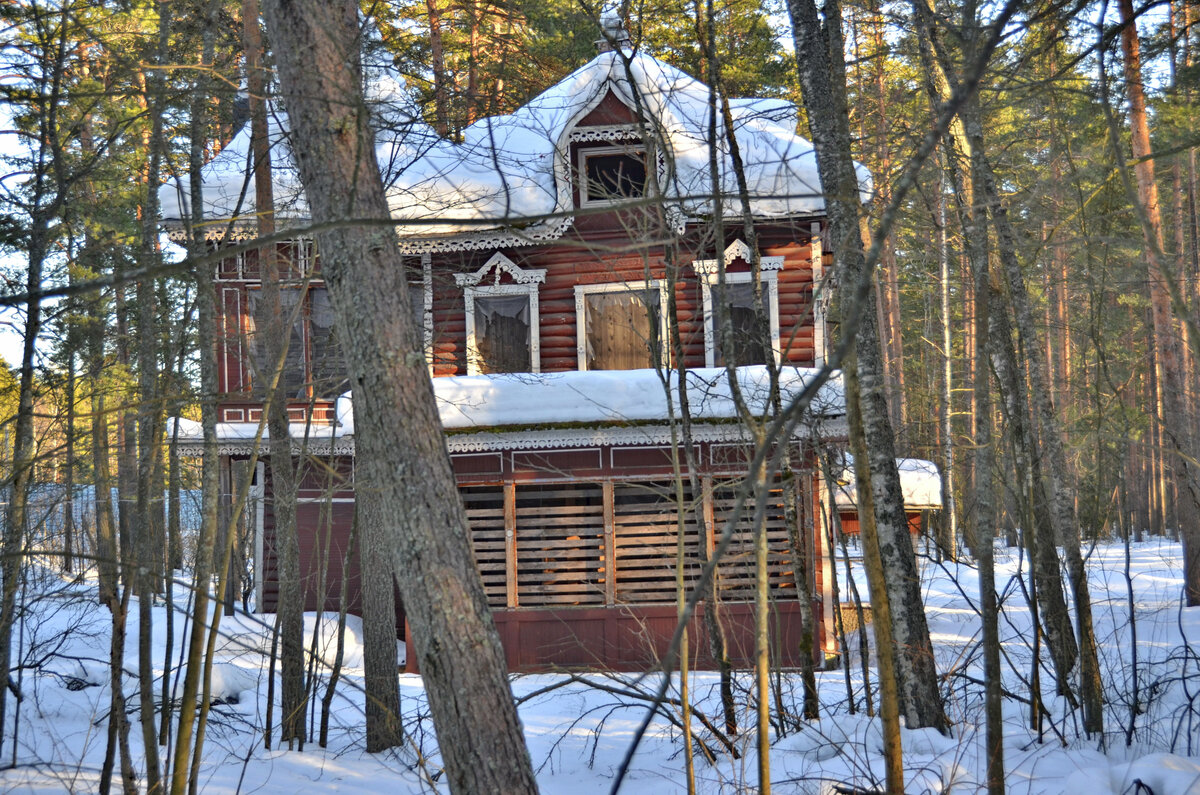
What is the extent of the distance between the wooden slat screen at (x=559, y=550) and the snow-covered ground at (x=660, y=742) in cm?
121

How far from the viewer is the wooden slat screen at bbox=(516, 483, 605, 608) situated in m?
12.5

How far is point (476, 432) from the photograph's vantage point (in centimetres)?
1189

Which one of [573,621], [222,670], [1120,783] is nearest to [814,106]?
[1120,783]

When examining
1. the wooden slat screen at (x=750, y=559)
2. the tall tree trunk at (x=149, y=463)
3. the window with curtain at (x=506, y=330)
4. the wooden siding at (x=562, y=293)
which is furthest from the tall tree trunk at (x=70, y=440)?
the wooden slat screen at (x=750, y=559)

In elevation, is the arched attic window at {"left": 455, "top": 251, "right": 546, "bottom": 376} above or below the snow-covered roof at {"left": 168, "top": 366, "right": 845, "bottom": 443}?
above

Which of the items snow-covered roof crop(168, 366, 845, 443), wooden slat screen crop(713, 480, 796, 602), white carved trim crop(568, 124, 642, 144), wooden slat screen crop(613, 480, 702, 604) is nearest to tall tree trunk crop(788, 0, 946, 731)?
wooden slat screen crop(713, 480, 796, 602)

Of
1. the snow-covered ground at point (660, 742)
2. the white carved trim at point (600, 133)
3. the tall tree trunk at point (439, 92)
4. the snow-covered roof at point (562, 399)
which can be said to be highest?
the white carved trim at point (600, 133)

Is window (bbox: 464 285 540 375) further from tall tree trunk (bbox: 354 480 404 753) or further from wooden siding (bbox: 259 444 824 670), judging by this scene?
tall tree trunk (bbox: 354 480 404 753)

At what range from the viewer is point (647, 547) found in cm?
1248

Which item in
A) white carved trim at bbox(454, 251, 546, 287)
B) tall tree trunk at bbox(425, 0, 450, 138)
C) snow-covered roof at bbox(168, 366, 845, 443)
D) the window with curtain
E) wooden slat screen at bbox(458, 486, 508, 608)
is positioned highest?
tall tree trunk at bbox(425, 0, 450, 138)

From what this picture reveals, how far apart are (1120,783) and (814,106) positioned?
4930 mm

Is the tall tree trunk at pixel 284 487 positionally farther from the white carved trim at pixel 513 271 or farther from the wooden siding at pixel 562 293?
the white carved trim at pixel 513 271

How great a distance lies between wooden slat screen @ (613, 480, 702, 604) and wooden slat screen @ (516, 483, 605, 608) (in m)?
0.28

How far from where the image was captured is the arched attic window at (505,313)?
14305 millimetres
